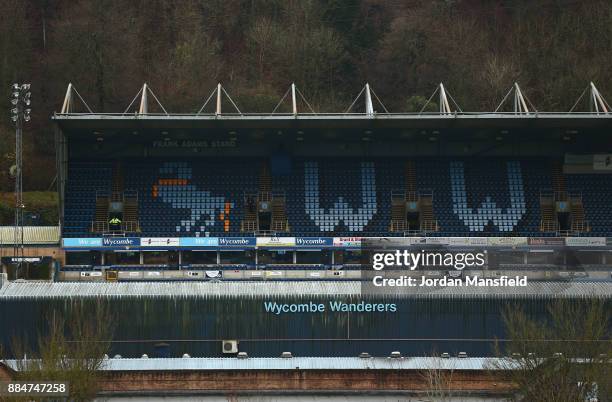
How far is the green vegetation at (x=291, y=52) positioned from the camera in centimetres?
8800

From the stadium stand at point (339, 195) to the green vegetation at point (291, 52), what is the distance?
18.7 meters

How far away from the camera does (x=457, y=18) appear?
103 meters

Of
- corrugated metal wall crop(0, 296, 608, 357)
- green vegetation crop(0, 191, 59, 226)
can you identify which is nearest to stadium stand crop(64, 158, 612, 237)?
green vegetation crop(0, 191, 59, 226)

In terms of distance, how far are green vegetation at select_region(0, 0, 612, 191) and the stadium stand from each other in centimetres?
1874

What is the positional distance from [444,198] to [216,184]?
16.3 meters

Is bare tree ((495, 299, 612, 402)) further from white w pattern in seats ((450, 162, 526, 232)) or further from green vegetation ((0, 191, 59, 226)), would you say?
green vegetation ((0, 191, 59, 226))

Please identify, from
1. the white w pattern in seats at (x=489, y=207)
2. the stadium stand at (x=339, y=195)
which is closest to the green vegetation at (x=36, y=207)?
the stadium stand at (x=339, y=195)

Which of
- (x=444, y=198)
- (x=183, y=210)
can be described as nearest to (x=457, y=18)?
(x=444, y=198)

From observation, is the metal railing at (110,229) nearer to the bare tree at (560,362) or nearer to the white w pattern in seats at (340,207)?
the white w pattern in seats at (340,207)

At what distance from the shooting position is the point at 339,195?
222 feet

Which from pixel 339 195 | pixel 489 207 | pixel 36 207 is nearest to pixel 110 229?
pixel 36 207

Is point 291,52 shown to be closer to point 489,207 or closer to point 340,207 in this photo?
point 340,207

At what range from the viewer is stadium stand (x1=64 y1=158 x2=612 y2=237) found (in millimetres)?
66062

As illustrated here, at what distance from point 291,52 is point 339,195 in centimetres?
3335
